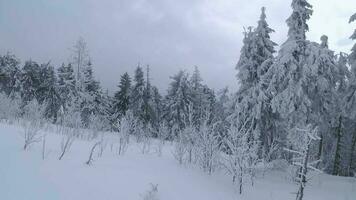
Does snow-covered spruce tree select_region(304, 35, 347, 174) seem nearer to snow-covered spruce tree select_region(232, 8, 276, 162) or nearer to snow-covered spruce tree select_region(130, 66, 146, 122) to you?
snow-covered spruce tree select_region(232, 8, 276, 162)

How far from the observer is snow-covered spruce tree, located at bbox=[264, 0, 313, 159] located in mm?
23094

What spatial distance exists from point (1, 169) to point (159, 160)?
371 inches

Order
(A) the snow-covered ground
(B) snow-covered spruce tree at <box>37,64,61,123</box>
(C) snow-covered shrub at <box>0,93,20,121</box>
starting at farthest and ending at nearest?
(B) snow-covered spruce tree at <box>37,64,61,123</box>
(C) snow-covered shrub at <box>0,93,20,121</box>
(A) the snow-covered ground

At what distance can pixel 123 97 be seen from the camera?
49.5 m

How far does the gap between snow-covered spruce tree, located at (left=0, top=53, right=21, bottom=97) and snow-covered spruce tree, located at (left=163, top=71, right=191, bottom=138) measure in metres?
27.3

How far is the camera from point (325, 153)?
43594mm

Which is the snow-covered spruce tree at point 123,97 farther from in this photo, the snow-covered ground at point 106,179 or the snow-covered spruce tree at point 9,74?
the snow-covered ground at point 106,179

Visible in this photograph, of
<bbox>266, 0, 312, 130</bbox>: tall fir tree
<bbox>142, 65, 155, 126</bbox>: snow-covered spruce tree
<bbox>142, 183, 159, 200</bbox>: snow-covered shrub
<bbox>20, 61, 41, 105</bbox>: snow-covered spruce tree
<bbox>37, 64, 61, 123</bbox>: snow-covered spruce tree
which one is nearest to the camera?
<bbox>142, 183, 159, 200</bbox>: snow-covered shrub

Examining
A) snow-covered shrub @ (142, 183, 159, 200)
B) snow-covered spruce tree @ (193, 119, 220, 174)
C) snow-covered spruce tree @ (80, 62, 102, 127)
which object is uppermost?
snow-covered spruce tree @ (80, 62, 102, 127)

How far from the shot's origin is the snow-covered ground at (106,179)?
1151 centimetres

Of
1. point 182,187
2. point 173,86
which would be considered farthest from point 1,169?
point 173,86

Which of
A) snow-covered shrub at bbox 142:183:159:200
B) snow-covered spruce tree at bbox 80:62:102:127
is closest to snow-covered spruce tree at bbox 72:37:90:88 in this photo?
snow-covered spruce tree at bbox 80:62:102:127

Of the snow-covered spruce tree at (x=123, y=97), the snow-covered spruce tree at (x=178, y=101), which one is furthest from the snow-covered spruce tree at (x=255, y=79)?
the snow-covered spruce tree at (x=123, y=97)

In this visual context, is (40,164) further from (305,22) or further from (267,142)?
(305,22)
